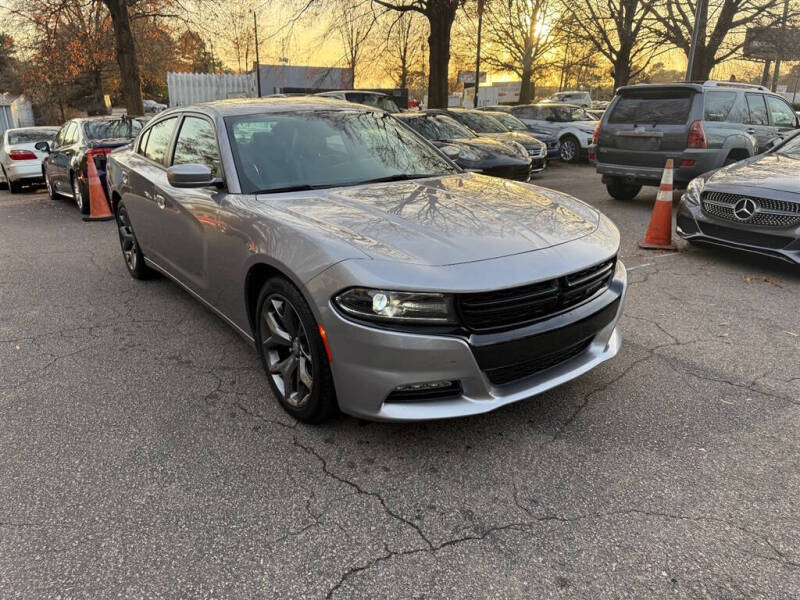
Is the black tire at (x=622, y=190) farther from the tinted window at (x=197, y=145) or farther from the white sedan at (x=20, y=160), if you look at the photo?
the white sedan at (x=20, y=160)

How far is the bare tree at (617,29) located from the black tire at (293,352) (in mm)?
24093

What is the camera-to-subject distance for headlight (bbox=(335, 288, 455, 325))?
242 cm

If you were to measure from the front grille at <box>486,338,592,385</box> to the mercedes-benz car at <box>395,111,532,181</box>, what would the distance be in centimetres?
668

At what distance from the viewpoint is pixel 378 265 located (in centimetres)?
247

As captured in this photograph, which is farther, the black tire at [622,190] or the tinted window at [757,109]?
the black tire at [622,190]

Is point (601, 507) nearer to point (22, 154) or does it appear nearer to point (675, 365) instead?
point (675, 365)

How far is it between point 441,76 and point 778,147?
998cm

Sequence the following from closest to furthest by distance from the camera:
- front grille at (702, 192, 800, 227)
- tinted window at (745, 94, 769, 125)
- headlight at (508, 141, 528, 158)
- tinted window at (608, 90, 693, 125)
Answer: front grille at (702, 192, 800, 227) → tinted window at (608, 90, 693, 125) → tinted window at (745, 94, 769, 125) → headlight at (508, 141, 528, 158)

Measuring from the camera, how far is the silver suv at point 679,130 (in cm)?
858

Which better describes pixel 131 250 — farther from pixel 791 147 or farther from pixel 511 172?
pixel 791 147

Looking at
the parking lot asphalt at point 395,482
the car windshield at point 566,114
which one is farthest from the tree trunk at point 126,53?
the parking lot asphalt at point 395,482

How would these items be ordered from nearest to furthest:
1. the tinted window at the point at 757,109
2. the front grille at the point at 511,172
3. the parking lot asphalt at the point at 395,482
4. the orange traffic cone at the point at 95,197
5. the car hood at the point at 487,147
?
the parking lot asphalt at the point at 395,482 < the orange traffic cone at the point at 95,197 < the tinted window at the point at 757,109 < the front grille at the point at 511,172 < the car hood at the point at 487,147

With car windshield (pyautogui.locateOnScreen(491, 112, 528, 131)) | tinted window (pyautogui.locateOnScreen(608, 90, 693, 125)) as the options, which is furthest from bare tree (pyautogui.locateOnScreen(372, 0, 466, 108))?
tinted window (pyautogui.locateOnScreen(608, 90, 693, 125))

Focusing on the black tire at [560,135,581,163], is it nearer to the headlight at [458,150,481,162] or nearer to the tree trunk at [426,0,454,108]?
the tree trunk at [426,0,454,108]
